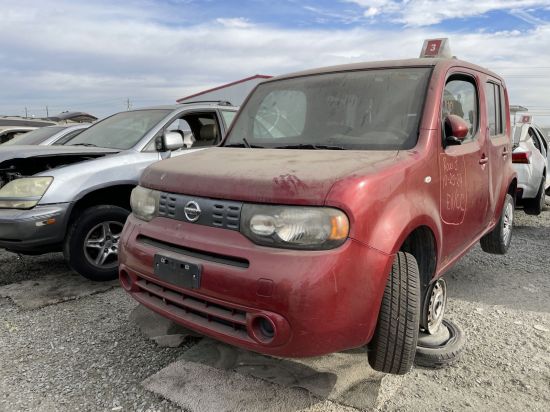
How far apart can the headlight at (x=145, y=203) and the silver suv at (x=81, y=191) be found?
1.42m

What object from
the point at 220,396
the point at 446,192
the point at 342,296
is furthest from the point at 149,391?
the point at 446,192

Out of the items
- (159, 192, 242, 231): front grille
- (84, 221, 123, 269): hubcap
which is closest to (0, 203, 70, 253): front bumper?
(84, 221, 123, 269): hubcap

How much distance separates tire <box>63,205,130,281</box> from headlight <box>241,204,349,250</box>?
2449 mm

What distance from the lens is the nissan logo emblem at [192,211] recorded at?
A: 2271mm

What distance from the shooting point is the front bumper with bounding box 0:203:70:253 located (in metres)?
3.66

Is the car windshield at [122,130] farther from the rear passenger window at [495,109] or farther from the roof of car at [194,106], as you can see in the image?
the rear passenger window at [495,109]

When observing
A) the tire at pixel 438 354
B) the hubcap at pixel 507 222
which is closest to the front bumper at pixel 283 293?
the tire at pixel 438 354

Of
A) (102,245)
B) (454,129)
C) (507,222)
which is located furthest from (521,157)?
(102,245)

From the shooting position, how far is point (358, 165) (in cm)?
221

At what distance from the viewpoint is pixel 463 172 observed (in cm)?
299

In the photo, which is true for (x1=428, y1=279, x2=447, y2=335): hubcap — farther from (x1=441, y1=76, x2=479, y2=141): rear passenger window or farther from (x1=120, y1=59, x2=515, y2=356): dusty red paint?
(x1=441, y1=76, x2=479, y2=141): rear passenger window

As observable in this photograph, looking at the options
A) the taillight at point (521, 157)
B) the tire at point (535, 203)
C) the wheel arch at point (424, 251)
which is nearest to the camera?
the wheel arch at point (424, 251)

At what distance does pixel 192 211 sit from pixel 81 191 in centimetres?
208

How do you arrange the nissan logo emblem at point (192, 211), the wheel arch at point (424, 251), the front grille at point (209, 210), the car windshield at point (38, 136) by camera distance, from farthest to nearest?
the car windshield at point (38, 136), the wheel arch at point (424, 251), the nissan logo emblem at point (192, 211), the front grille at point (209, 210)
